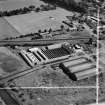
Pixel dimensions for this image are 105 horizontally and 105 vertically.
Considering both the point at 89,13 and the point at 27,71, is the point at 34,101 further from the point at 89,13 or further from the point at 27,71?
the point at 89,13

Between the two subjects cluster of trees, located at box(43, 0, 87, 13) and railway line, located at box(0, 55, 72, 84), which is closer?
railway line, located at box(0, 55, 72, 84)

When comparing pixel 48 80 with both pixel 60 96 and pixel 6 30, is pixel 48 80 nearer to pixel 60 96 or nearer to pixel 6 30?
pixel 60 96

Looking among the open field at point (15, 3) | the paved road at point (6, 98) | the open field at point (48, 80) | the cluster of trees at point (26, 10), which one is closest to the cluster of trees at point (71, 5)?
the cluster of trees at point (26, 10)

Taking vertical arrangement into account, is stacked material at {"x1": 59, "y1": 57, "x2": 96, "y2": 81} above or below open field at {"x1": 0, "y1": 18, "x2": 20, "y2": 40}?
below

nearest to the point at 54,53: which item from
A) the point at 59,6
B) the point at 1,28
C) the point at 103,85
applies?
the point at 103,85

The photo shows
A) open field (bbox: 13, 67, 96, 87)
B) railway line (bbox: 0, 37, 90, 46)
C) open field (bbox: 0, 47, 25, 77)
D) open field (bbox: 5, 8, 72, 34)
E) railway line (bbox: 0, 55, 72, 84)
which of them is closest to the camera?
open field (bbox: 13, 67, 96, 87)

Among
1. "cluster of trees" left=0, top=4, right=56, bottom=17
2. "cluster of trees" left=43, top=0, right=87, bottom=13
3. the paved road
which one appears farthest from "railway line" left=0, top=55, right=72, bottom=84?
"cluster of trees" left=43, top=0, right=87, bottom=13

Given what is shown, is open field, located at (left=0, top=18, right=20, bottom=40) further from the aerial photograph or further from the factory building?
the factory building

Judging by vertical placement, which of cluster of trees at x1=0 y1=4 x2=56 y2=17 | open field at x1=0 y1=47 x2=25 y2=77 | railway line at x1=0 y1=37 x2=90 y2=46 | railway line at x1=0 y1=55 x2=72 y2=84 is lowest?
railway line at x1=0 y1=55 x2=72 y2=84
